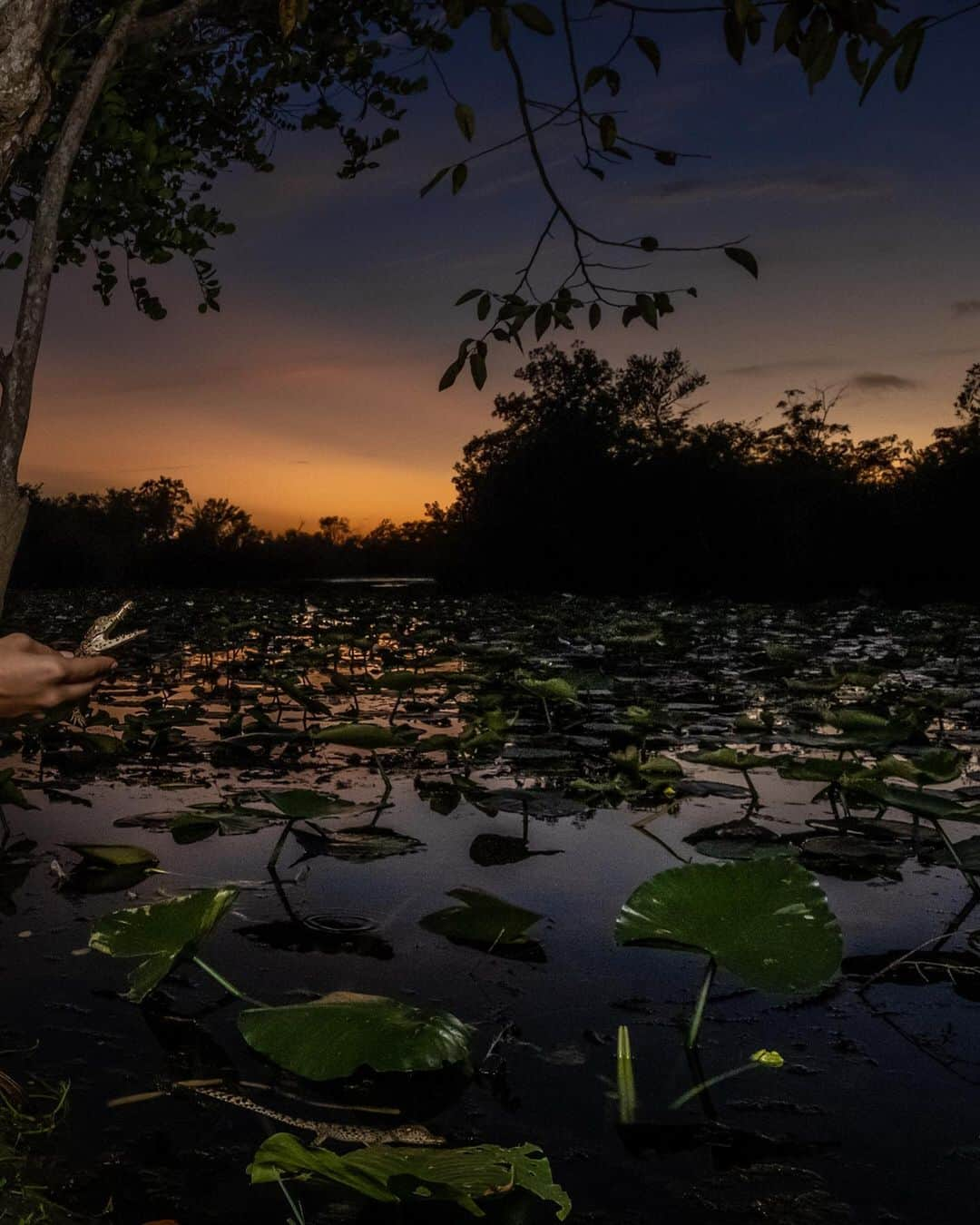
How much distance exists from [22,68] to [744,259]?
142 cm

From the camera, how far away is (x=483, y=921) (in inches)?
61.6

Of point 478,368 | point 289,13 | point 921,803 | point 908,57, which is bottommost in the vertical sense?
point 921,803

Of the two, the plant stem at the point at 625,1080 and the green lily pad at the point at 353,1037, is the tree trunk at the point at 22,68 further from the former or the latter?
the plant stem at the point at 625,1080

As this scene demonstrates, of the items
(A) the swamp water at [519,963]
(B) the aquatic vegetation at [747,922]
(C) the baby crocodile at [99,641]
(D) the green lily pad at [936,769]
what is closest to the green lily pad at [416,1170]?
(A) the swamp water at [519,963]

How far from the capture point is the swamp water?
975mm

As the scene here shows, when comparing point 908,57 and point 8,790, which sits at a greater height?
point 908,57

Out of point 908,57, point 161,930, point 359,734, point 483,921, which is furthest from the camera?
point 359,734

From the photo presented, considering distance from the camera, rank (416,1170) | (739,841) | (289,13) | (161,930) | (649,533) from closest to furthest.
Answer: (416,1170), (161,930), (289,13), (739,841), (649,533)

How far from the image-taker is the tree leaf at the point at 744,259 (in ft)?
6.64

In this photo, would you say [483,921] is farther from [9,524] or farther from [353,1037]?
[9,524]

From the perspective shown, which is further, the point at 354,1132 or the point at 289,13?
the point at 289,13

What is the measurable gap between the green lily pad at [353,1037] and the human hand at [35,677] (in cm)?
43

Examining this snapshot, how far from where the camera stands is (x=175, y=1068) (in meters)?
1.17

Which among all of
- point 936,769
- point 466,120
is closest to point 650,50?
point 466,120
